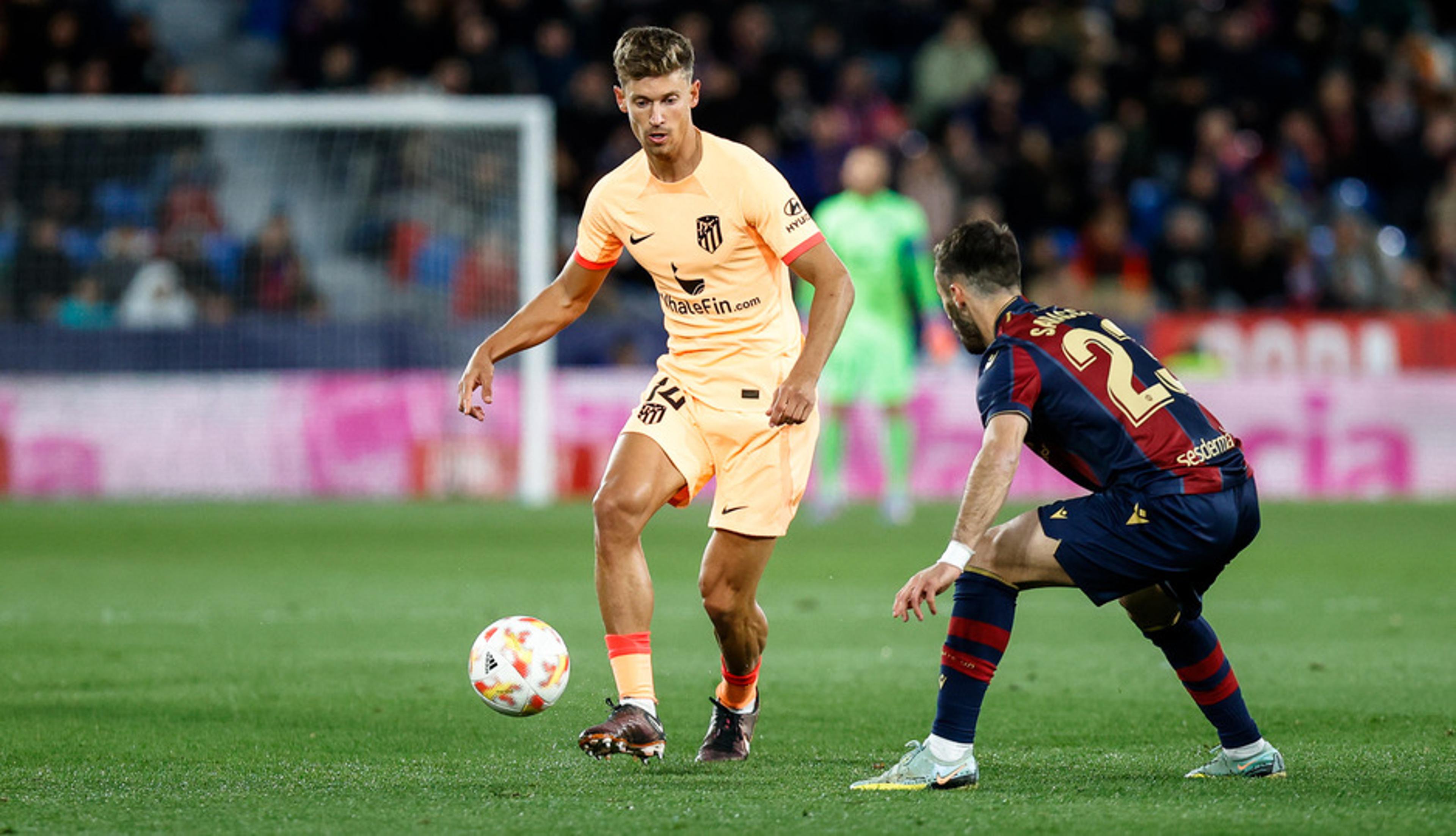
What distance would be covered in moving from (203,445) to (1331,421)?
9813 millimetres

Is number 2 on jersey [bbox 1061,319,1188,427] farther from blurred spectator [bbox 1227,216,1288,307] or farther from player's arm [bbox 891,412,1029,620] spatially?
blurred spectator [bbox 1227,216,1288,307]

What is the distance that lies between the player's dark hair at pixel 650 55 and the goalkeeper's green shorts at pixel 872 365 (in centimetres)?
855

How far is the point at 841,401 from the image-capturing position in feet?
46.7

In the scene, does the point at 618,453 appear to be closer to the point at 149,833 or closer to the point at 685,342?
the point at 685,342

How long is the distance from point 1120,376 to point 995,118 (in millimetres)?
14984

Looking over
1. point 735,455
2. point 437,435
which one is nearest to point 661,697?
point 735,455

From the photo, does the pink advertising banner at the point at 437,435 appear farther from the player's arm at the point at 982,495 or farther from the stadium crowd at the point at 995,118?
the player's arm at the point at 982,495

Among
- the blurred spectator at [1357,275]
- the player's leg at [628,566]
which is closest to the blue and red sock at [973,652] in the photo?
the player's leg at [628,566]

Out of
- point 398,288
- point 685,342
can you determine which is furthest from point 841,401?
point 685,342

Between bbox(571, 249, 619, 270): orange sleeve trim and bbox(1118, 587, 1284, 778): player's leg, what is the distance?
6.42 feet

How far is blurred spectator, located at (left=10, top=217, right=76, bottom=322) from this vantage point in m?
16.8

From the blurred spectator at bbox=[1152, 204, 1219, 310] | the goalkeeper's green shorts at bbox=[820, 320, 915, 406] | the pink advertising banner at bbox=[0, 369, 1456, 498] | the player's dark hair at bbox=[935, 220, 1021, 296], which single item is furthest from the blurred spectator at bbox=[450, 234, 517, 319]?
the player's dark hair at bbox=[935, 220, 1021, 296]

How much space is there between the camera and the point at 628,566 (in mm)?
5551

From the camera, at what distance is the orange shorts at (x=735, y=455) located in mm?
5648
